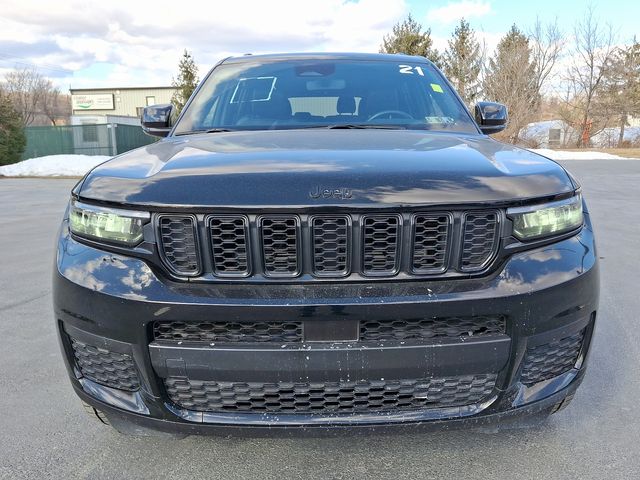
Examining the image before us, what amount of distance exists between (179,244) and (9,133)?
24.3 metres

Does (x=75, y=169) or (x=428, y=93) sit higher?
(x=428, y=93)

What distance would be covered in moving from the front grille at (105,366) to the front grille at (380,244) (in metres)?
0.84

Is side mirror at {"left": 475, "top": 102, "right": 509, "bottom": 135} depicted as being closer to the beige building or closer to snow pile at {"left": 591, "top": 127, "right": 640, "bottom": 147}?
snow pile at {"left": 591, "top": 127, "right": 640, "bottom": 147}

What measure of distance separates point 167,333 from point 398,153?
1027 millimetres

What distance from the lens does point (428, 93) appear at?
3.18 meters

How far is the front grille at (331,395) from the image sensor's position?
1.68 metres

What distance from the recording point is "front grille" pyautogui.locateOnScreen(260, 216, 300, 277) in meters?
1.63

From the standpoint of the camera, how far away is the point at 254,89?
317 centimetres

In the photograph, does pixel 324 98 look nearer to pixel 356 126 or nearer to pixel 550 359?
pixel 356 126

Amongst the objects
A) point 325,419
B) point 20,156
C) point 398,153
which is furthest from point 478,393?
point 20,156

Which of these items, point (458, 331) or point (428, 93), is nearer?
point (458, 331)

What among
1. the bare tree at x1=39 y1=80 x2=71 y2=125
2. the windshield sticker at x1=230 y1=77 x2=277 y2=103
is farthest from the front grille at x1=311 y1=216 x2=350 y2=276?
the bare tree at x1=39 y1=80 x2=71 y2=125

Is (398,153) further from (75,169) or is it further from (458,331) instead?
(75,169)

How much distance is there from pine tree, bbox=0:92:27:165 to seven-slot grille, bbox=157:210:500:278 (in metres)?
24.0
